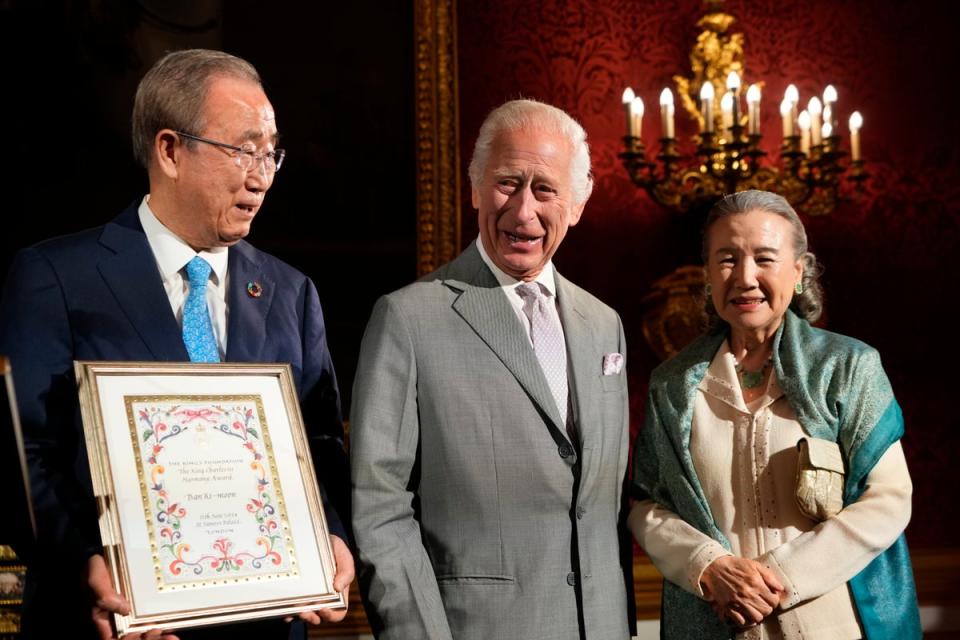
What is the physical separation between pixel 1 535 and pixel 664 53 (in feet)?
11.7

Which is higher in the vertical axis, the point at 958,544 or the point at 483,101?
the point at 483,101

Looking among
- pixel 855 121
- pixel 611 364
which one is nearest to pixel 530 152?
pixel 611 364

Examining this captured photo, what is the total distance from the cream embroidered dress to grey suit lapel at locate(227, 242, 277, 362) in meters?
1.02

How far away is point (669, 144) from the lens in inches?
163

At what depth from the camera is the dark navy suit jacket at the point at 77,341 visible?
1.94 metres

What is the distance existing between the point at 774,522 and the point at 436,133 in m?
2.48

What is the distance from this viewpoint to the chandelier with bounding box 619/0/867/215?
400 cm

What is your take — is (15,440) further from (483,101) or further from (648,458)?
(483,101)

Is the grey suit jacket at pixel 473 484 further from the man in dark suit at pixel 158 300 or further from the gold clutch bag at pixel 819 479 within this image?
the gold clutch bag at pixel 819 479

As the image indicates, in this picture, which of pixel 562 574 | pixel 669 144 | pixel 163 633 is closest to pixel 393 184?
pixel 669 144

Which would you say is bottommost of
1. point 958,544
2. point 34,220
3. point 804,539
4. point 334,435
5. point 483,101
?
point 958,544

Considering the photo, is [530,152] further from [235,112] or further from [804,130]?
[804,130]

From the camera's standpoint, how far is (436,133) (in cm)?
444

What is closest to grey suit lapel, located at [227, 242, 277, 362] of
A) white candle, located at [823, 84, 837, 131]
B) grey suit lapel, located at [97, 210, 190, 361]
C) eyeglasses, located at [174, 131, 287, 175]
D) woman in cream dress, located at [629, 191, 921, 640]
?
grey suit lapel, located at [97, 210, 190, 361]
